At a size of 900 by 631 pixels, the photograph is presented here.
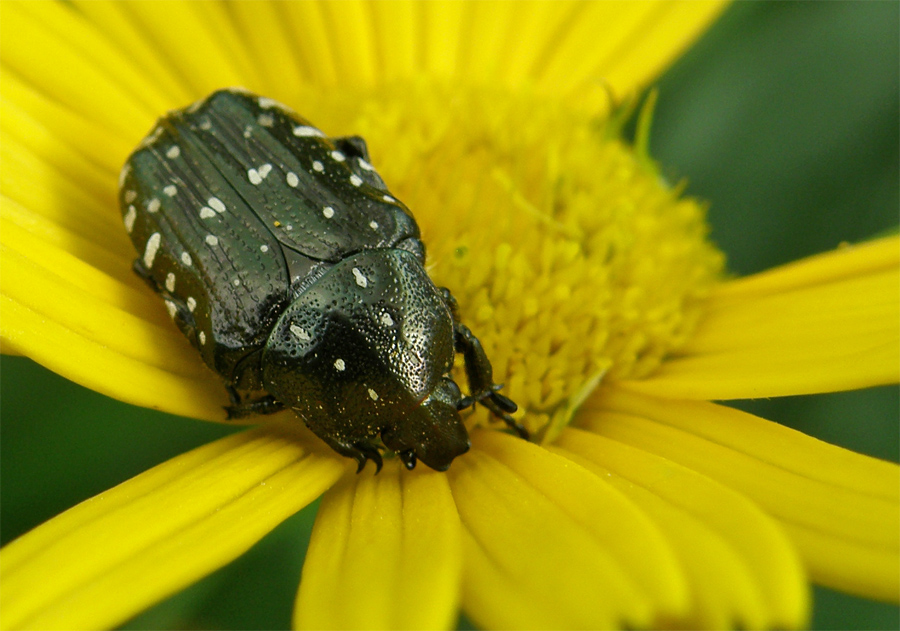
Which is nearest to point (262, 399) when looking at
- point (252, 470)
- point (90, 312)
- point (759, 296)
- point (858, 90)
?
point (252, 470)

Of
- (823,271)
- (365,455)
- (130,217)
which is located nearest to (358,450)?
(365,455)

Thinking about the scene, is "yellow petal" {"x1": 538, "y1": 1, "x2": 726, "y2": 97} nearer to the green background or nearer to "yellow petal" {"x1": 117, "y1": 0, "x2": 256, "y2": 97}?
the green background

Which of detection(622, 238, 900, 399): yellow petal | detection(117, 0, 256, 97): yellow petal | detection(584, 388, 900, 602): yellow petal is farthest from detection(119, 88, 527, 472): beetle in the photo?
detection(117, 0, 256, 97): yellow petal

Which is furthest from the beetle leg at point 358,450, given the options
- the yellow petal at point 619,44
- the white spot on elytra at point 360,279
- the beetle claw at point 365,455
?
the yellow petal at point 619,44

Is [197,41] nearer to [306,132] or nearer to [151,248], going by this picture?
[306,132]

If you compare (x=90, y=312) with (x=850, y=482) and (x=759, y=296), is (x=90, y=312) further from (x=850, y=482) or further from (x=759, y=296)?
(x=759, y=296)

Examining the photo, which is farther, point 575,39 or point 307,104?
point 575,39
